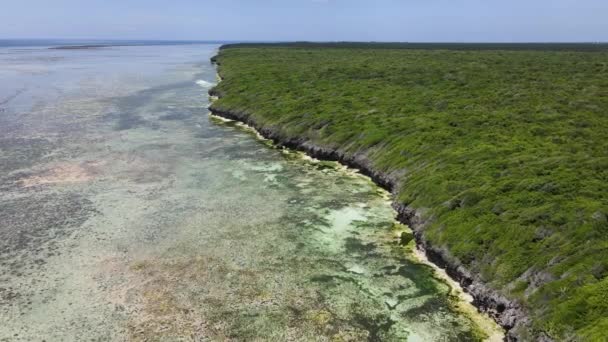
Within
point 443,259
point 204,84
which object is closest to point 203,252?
point 443,259

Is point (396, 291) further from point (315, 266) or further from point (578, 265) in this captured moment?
point (578, 265)

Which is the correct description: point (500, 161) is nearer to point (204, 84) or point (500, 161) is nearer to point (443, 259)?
point (443, 259)

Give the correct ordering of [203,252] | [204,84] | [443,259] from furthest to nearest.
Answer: [204,84], [203,252], [443,259]

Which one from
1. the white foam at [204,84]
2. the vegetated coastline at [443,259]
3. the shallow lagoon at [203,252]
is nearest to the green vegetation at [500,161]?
the vegetated coastline at [443,259]

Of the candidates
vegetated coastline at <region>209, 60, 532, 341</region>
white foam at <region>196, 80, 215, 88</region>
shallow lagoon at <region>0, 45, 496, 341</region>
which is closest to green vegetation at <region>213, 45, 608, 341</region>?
vegetated coastline at <region>209, 60, 532, 341</region>

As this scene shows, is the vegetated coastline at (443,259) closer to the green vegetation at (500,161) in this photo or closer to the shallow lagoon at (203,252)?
the green vegetation at (500,161)

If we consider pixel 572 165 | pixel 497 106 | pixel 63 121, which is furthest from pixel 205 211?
pixel 63 121

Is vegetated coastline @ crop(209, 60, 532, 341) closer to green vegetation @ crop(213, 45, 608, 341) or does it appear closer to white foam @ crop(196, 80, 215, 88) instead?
green vegetation @ crop(213, 45, 608, 341)
